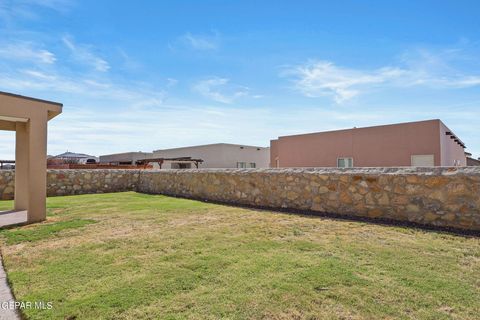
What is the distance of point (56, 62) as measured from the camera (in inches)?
394

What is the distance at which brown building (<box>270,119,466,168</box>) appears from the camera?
1606 cm

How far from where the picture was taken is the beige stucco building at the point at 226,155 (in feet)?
94.5

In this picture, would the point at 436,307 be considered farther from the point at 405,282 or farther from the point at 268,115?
the point at 268,115

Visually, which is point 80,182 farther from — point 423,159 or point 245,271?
point 423,159

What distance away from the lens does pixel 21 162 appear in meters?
9.04

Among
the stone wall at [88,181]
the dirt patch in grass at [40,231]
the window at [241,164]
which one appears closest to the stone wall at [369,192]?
the dirt patch in grass at [40,231]

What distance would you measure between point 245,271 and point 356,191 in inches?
176

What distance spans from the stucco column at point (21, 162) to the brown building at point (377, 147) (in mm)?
16836

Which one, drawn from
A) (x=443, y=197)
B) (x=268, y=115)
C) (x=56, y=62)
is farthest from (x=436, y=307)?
(x=268, y=115)

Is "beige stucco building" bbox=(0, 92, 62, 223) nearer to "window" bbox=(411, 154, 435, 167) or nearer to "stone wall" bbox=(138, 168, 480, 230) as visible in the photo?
"stone wall" bbox=(138, 168, 480, 230)

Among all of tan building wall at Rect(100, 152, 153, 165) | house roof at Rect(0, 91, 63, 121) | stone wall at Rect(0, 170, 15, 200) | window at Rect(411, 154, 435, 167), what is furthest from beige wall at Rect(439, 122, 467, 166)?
tan building wall at Rect(100, 152, 153, 165)

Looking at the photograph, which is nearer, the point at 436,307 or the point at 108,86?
the point at 436,307

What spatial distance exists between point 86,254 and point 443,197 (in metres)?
6.65

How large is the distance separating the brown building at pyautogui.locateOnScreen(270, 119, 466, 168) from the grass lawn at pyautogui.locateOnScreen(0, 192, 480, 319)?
12.9 metres
